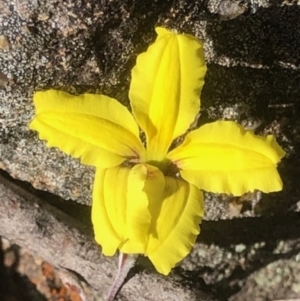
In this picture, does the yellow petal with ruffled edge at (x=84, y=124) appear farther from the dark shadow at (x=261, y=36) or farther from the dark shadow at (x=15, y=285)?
the dark shadow at (x=15, y=285)

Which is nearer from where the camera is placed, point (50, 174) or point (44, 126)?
point (44, 126)

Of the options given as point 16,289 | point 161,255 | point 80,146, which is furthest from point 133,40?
point 16,289

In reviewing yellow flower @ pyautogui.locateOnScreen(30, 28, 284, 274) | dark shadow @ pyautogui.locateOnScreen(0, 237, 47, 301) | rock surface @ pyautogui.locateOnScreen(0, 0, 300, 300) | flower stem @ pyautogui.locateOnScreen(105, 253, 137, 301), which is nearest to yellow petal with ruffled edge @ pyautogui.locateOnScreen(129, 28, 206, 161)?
yellow flower @ pyautogui.locateOnScreen(30, 28, 284, 274)

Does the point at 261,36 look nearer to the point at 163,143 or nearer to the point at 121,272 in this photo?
the point at 163,143

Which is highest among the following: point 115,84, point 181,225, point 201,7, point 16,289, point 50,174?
point 201,7

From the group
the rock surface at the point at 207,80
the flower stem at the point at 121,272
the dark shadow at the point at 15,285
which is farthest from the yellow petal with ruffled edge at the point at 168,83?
the dark shadow at the point at 15,285

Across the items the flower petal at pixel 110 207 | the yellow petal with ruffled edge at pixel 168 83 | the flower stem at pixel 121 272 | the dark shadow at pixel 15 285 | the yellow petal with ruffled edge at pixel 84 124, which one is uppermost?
the yellow petal with ruffled edge at pixel 168 83

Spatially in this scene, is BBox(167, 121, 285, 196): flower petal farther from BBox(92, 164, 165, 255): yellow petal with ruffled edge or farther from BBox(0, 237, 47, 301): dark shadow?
BBox(0, 237, 47, 301): dark shadow

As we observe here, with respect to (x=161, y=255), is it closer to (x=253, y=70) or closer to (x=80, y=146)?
(x=80, y=146)
